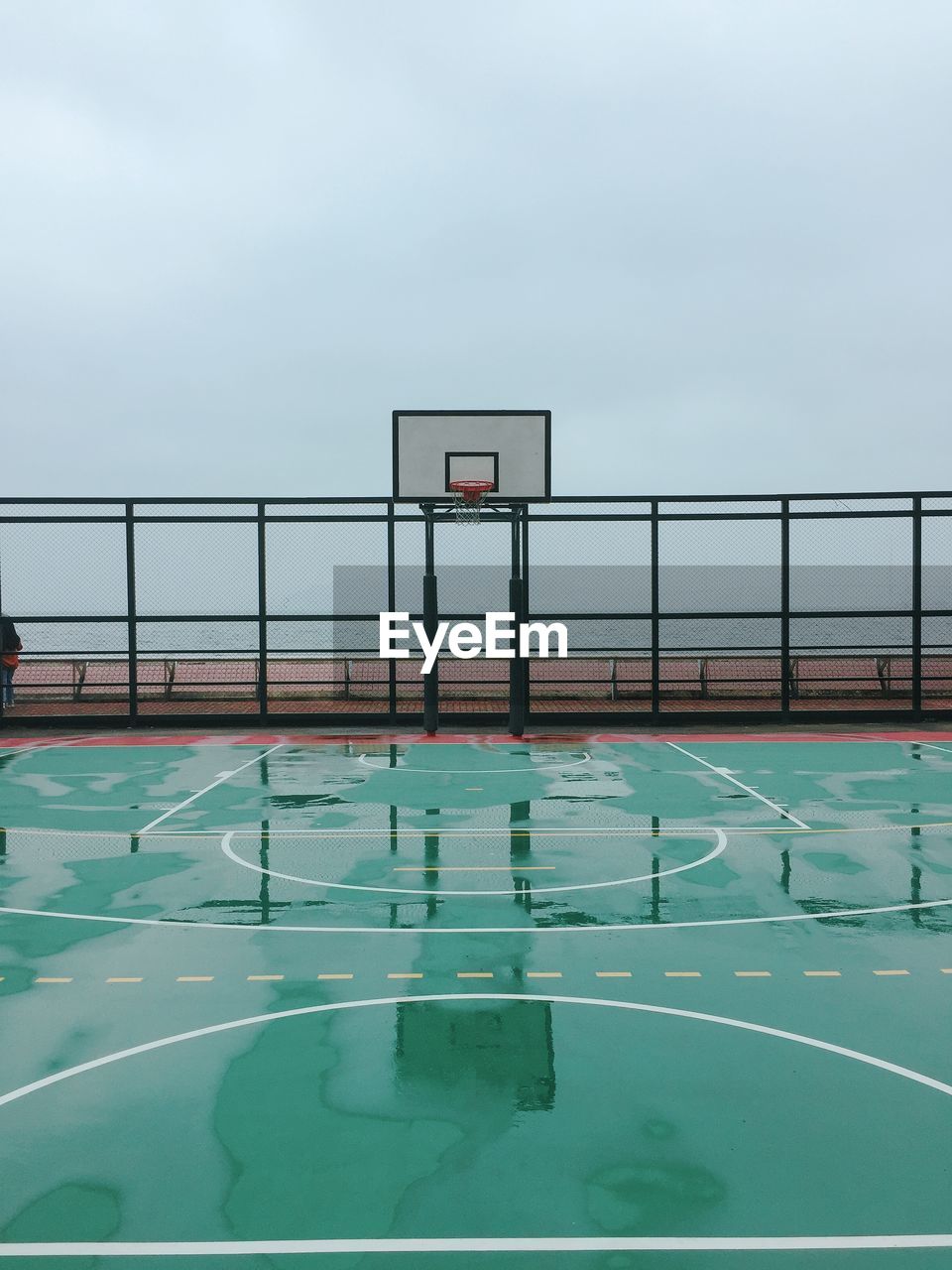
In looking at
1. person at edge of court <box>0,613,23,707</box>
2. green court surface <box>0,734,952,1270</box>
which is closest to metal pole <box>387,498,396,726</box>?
person at edge of court <box>0,613,23,707</box>

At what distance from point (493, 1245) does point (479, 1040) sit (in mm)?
1532

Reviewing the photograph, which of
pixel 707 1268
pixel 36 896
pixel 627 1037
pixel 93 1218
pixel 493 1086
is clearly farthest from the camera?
pixel 36 896

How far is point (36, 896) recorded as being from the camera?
7125 millimetres

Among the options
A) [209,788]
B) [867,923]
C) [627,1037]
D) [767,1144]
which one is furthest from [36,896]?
[867,923]

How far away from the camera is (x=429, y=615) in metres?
14.7

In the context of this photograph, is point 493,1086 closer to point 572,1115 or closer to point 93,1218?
point 572,1115

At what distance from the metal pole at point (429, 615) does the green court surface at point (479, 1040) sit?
17.8 feet

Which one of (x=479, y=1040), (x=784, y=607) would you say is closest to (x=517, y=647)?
(x=784, y=607)

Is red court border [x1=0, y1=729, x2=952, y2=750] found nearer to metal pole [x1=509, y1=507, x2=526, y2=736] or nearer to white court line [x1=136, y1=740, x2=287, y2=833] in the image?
metal pole [x1=509, y1=507, x2=526, y2=736]

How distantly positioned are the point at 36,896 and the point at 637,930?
4559mm

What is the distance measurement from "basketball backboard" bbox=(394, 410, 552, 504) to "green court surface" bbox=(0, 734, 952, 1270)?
679 cm

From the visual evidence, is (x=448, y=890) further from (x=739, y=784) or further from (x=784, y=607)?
(x=784, y=607)

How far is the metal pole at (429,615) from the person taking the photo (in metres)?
14.6

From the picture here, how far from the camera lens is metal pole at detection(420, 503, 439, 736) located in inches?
573
